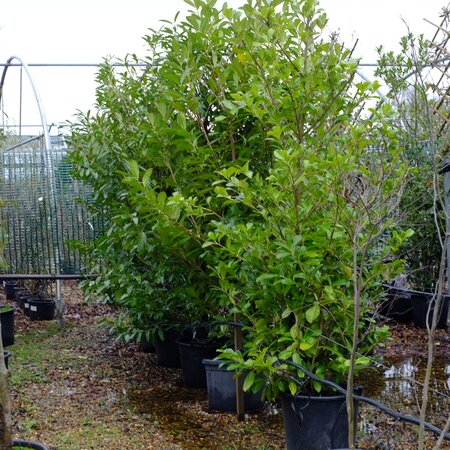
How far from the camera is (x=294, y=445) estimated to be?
145 inches

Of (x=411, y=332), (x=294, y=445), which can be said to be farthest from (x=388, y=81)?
(x=294, y=445)

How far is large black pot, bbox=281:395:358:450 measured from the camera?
3564mm

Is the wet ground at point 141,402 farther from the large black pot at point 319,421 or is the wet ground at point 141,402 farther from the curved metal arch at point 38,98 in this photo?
the curved metal arch at point 38,98

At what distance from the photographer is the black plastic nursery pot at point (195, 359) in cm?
544

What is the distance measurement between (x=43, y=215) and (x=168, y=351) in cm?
327

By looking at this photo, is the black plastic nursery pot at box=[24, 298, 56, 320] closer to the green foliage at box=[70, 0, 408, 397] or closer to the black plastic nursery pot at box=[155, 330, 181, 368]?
the black plastic nursery pot at box=[155, 330, 181, 368]

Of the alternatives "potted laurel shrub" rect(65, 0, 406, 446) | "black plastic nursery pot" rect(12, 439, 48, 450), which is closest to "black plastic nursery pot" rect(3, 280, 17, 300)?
"potted laurel shrub" rect(65, 0, 406, 446)

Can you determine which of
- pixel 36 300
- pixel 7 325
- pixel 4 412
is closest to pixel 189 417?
pixel 4 412

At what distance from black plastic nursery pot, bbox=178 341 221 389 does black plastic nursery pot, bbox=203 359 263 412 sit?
54 cm

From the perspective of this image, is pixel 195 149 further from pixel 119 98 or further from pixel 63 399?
pixel 63 399

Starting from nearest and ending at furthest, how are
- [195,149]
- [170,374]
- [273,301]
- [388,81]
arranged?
[273,301] < [195,149] < [170,374] < [388,81]

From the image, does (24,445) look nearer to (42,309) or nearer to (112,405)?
(112,405)

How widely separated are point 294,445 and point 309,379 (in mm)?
366

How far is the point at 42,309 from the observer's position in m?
8.74
